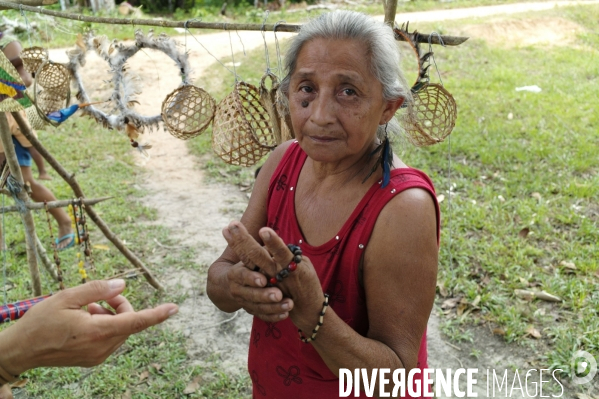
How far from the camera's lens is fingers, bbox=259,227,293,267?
115 centimetres

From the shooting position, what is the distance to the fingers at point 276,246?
1152 millimetres

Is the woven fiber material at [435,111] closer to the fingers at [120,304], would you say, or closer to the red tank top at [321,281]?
the red tank top at [321,281]

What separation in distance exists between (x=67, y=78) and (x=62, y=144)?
14.7 feet

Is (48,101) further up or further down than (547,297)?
further up

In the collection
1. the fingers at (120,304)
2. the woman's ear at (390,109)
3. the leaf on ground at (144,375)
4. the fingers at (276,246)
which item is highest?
the woman's ear at (390,109)

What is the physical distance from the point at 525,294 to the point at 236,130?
2.31m

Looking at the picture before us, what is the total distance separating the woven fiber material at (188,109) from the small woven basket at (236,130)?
76 millimetres

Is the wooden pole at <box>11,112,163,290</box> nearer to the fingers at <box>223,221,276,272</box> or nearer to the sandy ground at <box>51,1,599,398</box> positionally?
the sandy ground at <box>51,1,599,398</box>

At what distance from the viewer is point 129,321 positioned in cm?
131

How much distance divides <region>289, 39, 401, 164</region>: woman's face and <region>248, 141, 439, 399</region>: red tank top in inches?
6.4

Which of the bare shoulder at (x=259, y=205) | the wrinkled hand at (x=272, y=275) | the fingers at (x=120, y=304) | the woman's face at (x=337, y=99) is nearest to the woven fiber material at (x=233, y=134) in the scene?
the bare shoulder at (x=259, y=205)

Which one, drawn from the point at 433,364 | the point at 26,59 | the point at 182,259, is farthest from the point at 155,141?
the point at 433,364

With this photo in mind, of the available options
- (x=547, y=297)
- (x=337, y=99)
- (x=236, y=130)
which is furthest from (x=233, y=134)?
(x=547, y=297)

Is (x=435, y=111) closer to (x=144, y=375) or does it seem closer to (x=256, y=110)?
(x=256, y=110)
